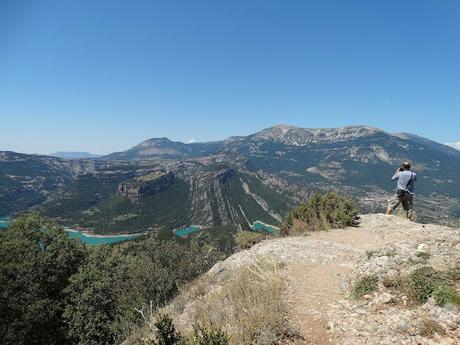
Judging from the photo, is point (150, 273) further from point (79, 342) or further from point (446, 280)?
point (446, 280)

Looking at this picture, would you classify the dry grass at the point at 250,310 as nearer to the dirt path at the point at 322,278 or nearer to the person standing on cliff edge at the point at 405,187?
the dirt path at the point at 322,278

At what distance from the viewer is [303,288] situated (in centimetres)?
1062

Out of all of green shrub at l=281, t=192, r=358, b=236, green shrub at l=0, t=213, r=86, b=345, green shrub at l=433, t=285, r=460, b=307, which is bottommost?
green shrub at l=0, t=213, r=86, b=345

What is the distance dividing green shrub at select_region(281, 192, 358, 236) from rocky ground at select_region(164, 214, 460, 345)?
501cm

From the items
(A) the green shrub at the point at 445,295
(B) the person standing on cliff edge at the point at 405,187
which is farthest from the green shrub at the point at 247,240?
(A) the green shrub at the point at 445,295

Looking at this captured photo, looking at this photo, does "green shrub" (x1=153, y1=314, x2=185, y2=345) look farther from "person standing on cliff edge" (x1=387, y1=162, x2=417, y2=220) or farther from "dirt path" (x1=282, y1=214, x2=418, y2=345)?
"person standing on cliff edge" (x1=387, y1=162, x2=417, y2=220)

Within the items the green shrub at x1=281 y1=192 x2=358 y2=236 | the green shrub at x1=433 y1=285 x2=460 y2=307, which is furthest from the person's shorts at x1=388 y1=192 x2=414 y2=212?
the green shrub at x1=433 y1=285 x2=460 y2=307

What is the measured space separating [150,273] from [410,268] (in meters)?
56.8

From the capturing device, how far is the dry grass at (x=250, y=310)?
758cm

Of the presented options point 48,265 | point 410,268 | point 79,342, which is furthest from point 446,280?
point 48,265

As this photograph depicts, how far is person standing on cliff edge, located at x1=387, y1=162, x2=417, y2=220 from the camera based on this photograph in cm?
1967

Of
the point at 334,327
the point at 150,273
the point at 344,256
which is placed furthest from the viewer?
the point at 150,273

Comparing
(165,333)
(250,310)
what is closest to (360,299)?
(250,310)

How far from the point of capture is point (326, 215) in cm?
2261
